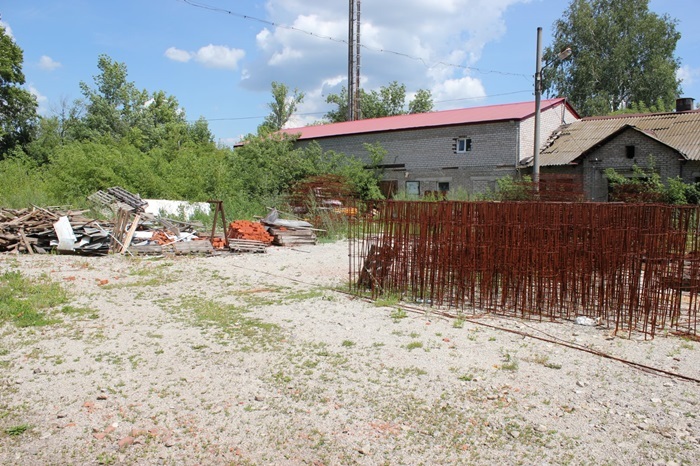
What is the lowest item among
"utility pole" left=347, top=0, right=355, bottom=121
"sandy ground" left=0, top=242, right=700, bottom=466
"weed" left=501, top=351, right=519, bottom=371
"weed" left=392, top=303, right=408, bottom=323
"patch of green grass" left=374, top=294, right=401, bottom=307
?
"sandy ground" left=0, top=242, right=700, bottom=466

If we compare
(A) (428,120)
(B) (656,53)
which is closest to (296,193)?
(A) (428,120)

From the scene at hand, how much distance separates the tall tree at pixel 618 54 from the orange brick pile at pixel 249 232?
3082 cm

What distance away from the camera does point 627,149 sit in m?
21.0

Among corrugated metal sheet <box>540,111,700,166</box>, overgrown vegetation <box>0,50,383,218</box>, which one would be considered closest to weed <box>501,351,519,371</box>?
overgrown vegetation <box>0,50,383,218</box>

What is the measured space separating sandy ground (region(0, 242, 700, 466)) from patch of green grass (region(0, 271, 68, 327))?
0.30 m

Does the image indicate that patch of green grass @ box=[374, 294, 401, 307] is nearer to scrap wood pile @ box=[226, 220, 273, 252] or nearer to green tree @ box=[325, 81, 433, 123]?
scrap wood pile @ box=[226, 220, 273, 252]

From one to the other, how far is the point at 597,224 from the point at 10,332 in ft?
24.8

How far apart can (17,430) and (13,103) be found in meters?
37.7

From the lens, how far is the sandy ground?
140 inches

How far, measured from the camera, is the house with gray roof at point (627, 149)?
1977 cm

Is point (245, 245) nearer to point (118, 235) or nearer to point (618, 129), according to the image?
point (118, 235)

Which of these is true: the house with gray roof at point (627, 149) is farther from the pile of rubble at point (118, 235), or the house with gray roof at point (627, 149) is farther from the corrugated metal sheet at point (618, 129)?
the pile of rubble at point (118, 235)

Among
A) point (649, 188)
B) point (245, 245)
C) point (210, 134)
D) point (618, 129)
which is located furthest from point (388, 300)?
point (210, 134)

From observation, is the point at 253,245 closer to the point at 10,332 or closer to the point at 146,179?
the point at 10,332
